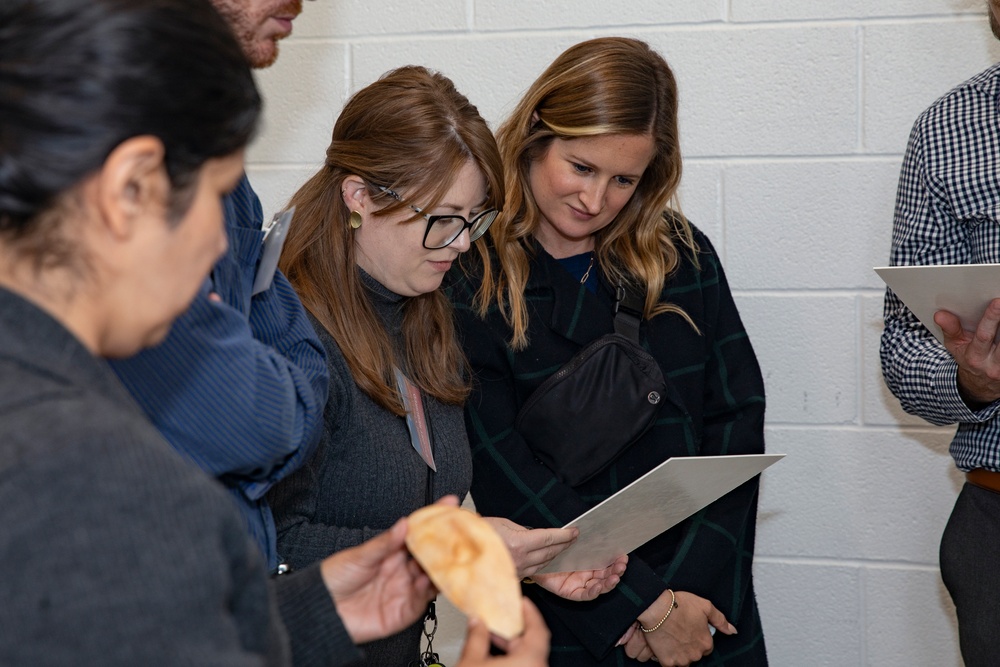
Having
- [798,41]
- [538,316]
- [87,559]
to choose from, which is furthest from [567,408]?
[87,559]

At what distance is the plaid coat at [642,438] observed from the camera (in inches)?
68.2

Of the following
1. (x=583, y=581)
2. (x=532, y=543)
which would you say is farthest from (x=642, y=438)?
(x=532, y=543)

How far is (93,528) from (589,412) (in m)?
1.18

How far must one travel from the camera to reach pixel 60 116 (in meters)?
0.66

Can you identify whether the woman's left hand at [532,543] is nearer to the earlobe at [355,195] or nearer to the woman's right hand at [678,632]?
the woman's right hand at [678,632]

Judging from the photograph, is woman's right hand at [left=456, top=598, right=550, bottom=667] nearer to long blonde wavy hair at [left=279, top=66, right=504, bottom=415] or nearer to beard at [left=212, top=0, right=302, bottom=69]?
long blonde wavy hair at [left=279, top=66, right=504, bottom=415]

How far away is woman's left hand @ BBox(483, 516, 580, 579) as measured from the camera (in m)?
1.50

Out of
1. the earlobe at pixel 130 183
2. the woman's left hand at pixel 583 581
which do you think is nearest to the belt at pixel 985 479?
the woman's left hand at pixel 583 581

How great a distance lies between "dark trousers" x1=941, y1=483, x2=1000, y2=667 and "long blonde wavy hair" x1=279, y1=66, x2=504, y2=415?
0.91 metres

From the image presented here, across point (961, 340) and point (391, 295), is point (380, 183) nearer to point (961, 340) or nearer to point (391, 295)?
point (391, 295)

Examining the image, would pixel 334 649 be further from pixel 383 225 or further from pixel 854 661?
pixel 854 661

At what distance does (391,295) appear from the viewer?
162cm

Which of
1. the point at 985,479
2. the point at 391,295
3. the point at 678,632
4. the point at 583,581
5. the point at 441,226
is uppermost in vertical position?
the point at 441,226

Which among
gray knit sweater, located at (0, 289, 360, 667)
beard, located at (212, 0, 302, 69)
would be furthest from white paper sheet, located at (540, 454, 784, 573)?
gray knit sweater, located at (0, 289, 360, 667)
